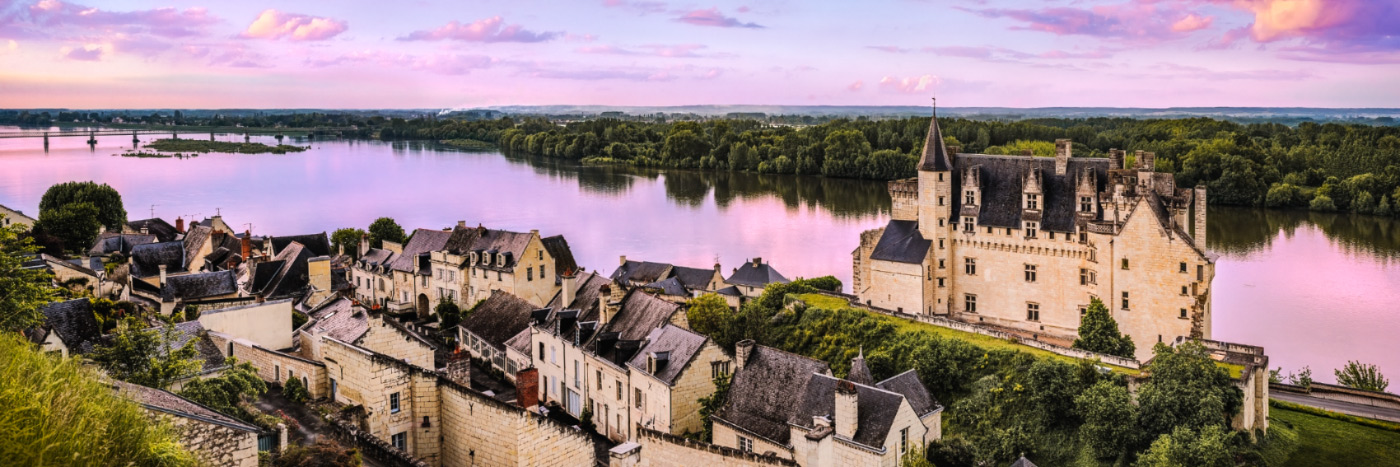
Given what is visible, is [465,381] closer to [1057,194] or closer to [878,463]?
[878,463]

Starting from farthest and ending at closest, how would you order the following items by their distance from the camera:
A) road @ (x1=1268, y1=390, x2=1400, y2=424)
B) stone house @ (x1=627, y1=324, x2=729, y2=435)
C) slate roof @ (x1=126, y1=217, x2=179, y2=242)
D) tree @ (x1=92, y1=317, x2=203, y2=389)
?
1. slate roof @ (x1=126, y1=217, x2=179, y2=242)
2. road @ (x1=1268, y1=390, x2=1400, y2=424)
3. stone house @ (x1=627, y1=324, x2=729, y2=435)
4. tree @ (x1=92, y1=317, x2=203, y2=389)

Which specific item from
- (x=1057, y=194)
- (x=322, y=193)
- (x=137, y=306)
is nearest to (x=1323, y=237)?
(x=1057, y=194)

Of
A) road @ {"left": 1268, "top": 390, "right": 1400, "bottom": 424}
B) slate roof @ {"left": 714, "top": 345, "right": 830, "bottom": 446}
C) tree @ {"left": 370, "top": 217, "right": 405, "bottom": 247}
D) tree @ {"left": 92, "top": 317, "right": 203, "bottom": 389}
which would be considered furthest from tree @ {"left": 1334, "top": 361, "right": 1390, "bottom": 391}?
tree @ {"left": 370, "top": 217, "right": 405, "bottom": 247}

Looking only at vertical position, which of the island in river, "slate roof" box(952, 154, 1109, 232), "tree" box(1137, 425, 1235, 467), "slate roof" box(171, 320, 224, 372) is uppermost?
the island in river

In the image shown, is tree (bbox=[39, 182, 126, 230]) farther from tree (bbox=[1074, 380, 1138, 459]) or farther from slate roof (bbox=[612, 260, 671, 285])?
tree (bbox=[1074, 380, 1138, 459])

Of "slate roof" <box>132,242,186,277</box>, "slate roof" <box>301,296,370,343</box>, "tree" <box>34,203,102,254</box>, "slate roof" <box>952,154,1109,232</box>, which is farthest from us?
"tree" <box>34,203,102,254</box>

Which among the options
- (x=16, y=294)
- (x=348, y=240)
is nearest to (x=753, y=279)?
(x=348, y=240)

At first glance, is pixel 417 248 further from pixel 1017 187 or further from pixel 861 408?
pixel 861 408
